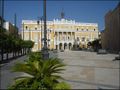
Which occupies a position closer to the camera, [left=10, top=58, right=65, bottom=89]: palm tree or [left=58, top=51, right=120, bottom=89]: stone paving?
[left=10, top=58, right=65, bottom=89]: palm tree

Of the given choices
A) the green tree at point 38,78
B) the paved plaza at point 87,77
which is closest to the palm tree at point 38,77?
the green tree at point 38,78

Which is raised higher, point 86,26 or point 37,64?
point 86,26

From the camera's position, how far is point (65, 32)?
138625 millimetres

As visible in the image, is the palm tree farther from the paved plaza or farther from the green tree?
the paved plaza

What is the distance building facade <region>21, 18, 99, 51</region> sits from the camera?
134 metres

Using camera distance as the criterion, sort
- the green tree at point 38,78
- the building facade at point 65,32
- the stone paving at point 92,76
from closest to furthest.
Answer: the green tree at point 38,78 < the stone paving at point 92,76 < the building facade at point 65,32

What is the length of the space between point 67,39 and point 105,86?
12628 cm

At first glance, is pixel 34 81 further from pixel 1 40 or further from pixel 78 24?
pixel 78 24

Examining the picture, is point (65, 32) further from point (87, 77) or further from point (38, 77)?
point (38, 77)

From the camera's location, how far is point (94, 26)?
144 meters

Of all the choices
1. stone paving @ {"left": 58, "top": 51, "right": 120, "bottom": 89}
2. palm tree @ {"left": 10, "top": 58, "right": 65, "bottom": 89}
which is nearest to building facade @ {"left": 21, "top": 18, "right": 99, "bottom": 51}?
stone paving @ {"left": 58, "top": 51, "right": 120, "bottom": 89}

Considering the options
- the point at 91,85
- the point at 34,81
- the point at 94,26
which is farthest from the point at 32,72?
the point at 94,26

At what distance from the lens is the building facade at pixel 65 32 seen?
134 meters

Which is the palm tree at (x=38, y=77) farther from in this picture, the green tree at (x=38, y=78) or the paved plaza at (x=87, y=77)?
the paved plaza at (x=87, y=77)
